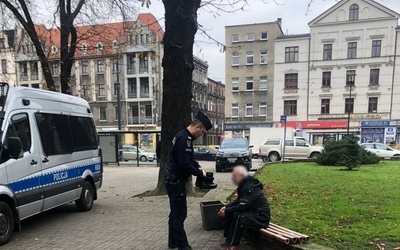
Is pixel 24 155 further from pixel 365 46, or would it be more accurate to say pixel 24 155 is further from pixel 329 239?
pixel 365 46

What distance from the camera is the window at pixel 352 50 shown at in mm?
39656

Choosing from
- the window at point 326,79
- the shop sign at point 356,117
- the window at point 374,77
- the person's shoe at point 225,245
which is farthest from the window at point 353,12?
the person's shoe at point 225,245

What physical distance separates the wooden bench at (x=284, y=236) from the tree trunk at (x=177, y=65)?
4.94 m

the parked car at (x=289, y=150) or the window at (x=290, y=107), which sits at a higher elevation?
the window at (x=290, y=107)

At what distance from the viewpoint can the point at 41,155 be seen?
599cm

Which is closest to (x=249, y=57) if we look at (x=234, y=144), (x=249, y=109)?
(x=249, y=109)

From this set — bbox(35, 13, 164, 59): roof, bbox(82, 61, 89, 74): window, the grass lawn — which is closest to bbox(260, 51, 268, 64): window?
bbox(82, 61, 89, 74): window

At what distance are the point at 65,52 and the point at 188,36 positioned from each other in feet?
23.4

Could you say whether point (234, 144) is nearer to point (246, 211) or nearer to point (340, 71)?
point (246, 211)

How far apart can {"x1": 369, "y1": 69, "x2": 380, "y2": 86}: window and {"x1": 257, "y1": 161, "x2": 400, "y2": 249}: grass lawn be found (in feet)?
112

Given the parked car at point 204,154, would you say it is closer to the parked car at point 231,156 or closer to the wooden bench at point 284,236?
the parked car at point 231,156

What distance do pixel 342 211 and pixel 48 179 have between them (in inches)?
221

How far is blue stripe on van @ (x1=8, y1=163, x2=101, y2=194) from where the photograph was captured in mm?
5389

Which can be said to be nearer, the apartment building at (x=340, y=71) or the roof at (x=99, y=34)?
the roof at (x=99, y=34)
